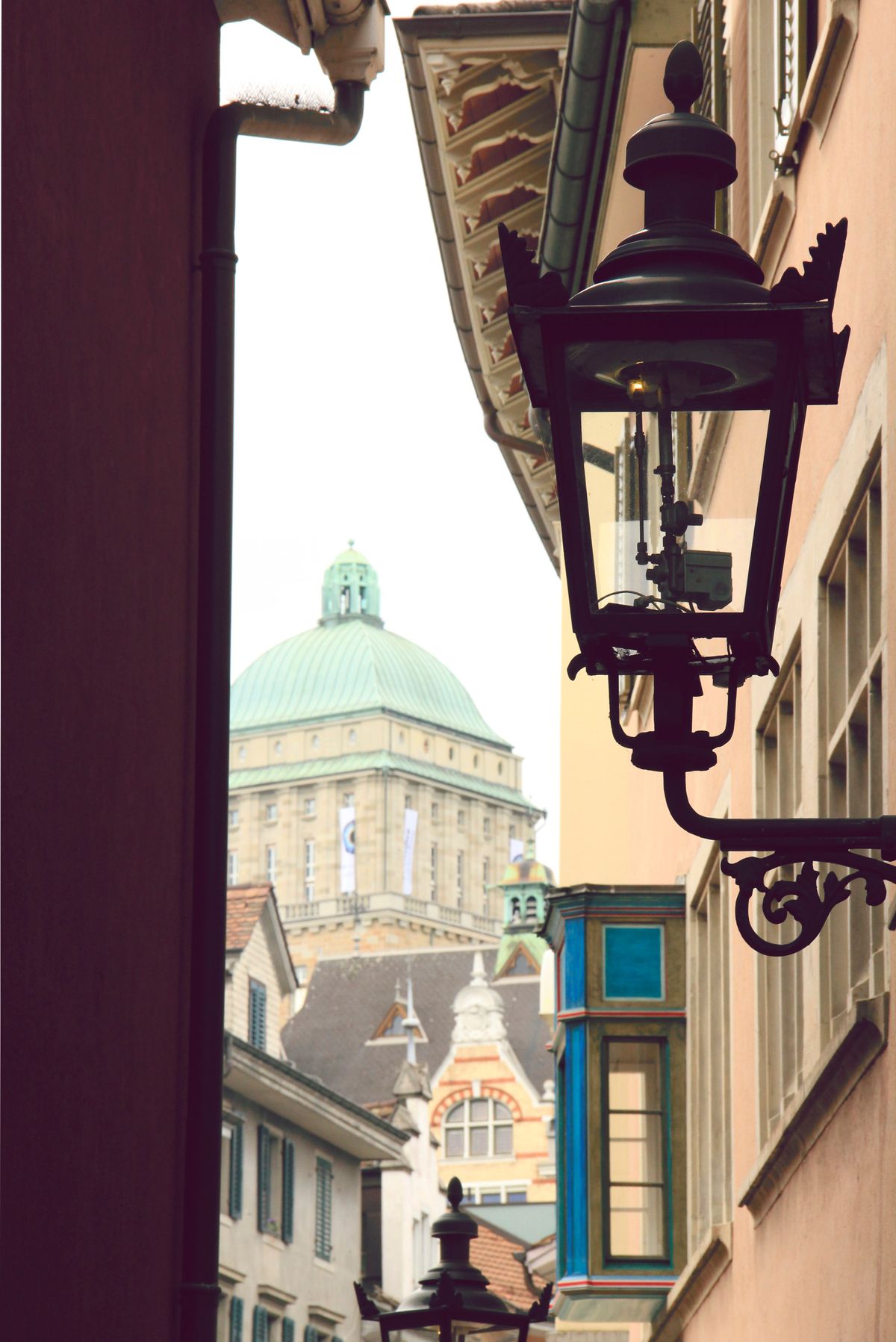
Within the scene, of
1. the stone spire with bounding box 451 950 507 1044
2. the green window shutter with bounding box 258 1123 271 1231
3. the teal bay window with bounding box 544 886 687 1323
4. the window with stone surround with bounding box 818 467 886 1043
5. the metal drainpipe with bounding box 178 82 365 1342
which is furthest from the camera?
the stone spire with bounding box 451 950 507 1044

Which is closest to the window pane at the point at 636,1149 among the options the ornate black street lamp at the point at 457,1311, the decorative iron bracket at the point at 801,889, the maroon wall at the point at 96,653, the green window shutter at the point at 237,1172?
the ornate black street lamp at the point at 457,1311

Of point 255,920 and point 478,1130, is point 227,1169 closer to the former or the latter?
point 255,920

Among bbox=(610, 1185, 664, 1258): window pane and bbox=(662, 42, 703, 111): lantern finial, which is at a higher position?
bbox=(662, 42, 703, 111): lantern finial

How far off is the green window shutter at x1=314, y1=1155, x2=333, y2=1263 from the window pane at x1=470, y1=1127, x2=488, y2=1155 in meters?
42.4

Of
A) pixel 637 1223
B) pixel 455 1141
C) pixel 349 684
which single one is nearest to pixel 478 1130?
pixel 455 1141

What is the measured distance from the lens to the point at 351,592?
156 meters

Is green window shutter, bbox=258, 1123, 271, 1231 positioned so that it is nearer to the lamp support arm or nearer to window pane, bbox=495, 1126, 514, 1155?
the lamp support arm

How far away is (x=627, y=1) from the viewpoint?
10.1 metres

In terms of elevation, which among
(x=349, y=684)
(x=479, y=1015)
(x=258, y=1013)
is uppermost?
(x=349, y=684)

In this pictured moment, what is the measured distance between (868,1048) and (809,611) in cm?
161

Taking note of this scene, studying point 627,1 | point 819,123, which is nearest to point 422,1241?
point 627,1

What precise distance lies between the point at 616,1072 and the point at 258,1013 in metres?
27.2

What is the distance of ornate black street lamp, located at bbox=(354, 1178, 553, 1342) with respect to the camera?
876cm

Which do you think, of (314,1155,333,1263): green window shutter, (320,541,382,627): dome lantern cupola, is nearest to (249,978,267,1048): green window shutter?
(314,1155,333,1263): green window shutter
